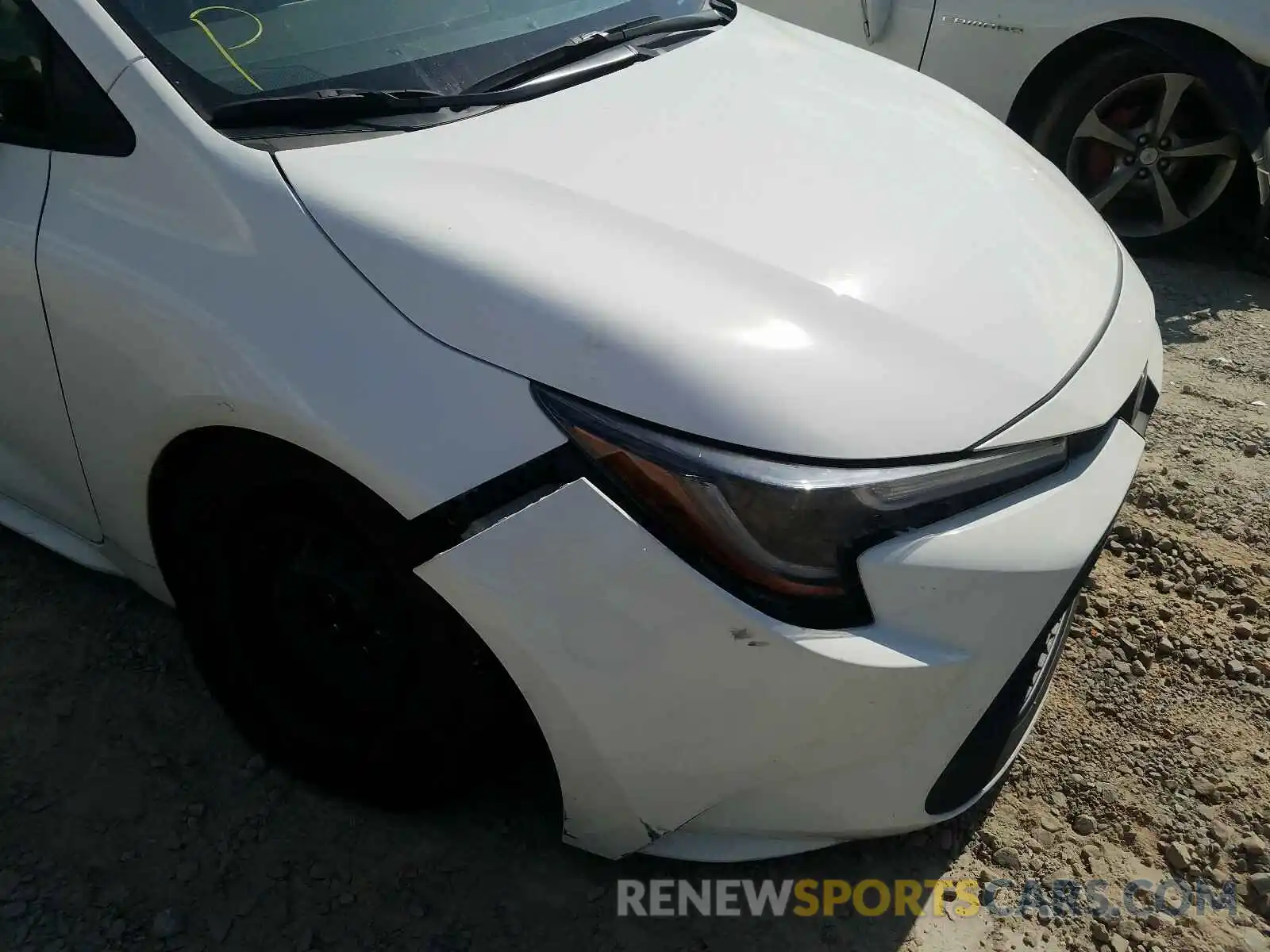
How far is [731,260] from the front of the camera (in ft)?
5.55

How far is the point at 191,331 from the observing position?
173 cm

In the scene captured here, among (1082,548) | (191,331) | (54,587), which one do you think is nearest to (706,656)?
(1082,548)

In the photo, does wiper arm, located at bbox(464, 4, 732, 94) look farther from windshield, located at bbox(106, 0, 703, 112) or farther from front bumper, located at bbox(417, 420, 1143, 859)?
front bumper, located at bbox(417, 420, 1143, 859)

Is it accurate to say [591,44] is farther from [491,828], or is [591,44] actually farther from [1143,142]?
[1143,142]

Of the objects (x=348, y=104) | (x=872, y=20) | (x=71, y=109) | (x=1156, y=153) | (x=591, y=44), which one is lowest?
(x=1156, y=153)

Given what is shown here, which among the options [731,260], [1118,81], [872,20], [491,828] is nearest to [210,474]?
[491,828]

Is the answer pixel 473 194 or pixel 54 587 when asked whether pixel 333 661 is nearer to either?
pixel 473 194

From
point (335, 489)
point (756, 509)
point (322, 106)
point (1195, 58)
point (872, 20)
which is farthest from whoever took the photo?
point (872, 20)

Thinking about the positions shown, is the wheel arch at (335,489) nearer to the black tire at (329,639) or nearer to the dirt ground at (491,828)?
the black tire at (329,639)

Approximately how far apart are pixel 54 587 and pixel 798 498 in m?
2.00

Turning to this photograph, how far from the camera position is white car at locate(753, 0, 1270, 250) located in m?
3.85

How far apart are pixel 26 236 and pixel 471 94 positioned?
0.83 metres

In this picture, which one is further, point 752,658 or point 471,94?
point 471,94

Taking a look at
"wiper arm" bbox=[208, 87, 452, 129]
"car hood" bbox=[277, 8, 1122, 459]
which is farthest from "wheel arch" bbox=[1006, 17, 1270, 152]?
"wiper arm" bbox=[208, 87, 452, 129]
